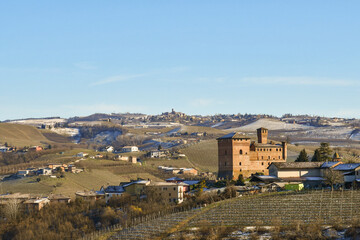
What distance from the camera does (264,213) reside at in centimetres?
5691

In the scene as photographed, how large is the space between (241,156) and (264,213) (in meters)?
36.5

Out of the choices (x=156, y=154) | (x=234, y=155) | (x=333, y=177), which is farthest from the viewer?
(x=156, y=154)

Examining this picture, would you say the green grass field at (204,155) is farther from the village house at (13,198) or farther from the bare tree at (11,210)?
the bare tree at (11,210)

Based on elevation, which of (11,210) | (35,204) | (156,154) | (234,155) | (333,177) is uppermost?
(234,155)

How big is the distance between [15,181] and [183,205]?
55476 millimetres

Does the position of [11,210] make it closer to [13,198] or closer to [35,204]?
[35,204]

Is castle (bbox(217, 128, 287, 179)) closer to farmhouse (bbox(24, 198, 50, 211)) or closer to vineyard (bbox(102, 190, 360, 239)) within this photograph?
farmhouse (bbox(24, 198, 50, 211))

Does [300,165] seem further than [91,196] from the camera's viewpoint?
No

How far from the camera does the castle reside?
92500mm

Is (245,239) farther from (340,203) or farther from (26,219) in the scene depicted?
(26,219)

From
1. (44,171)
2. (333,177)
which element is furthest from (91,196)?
(44,171)

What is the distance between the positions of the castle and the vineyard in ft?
86.9

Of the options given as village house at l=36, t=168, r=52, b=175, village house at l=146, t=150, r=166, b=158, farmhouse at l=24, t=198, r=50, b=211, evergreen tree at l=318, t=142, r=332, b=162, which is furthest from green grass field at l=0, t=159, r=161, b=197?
evergreen tree at l=318, t=142, r=332, b=162

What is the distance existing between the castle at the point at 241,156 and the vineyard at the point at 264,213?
86.9ft
